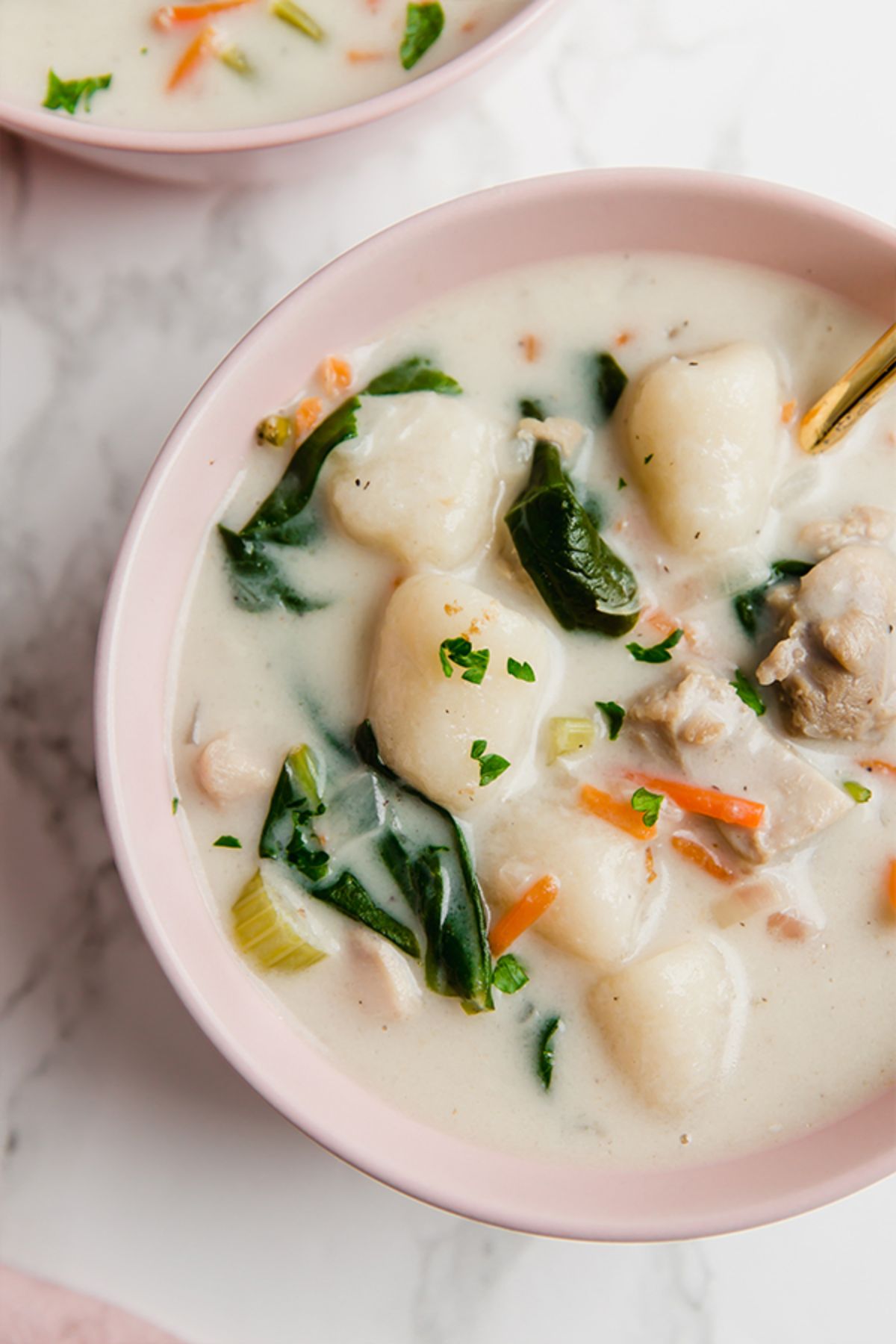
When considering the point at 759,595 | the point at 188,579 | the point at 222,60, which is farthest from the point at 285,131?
the point at 759,595

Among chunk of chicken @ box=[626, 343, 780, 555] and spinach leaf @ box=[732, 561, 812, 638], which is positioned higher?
chunk of chicken @ box=[626, 343, 780, 555]

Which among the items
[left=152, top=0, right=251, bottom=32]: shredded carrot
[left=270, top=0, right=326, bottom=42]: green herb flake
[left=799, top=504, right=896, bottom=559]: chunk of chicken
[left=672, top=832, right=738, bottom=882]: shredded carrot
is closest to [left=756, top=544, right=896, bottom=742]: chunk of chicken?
[left=799, top=504, right=896, bottom=559]: chunk of chicken

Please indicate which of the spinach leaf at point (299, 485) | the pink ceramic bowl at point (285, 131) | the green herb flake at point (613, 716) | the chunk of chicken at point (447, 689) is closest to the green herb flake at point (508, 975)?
the chunk of chicken at point (447, 689)

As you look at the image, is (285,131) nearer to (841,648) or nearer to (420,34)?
(420,34)

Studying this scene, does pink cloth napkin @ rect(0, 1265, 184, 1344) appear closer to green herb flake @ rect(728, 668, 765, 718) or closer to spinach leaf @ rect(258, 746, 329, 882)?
spinach leaf @ rect(258, 746, 329, 882)

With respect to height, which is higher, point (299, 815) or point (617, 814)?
point (617, 814)

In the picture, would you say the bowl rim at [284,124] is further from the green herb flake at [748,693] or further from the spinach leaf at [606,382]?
the green herb flake at [748,693]
